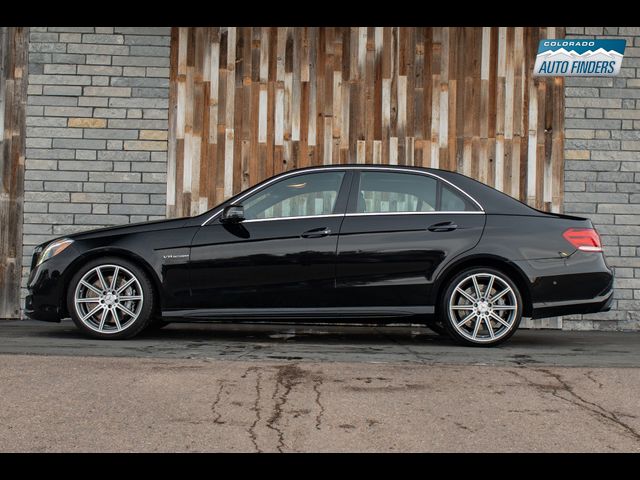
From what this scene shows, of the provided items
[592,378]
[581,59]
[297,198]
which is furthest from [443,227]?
[581,59]

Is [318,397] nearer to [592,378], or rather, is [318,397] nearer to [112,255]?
[592,378]

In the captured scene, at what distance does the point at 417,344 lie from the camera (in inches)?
309

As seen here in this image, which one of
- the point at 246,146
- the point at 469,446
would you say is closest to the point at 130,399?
the point at 469,446

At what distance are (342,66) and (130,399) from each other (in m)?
6.36

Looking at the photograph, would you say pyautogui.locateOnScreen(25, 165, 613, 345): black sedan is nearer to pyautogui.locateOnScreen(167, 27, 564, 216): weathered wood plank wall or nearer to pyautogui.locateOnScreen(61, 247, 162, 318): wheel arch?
pyautogui.locateOnScreen(61, 247, 162, 318): wheel arch

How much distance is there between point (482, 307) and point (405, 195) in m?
1.14

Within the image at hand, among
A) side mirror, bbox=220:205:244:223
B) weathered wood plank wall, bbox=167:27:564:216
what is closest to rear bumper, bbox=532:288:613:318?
side mirror, bbox=220:205:244:223

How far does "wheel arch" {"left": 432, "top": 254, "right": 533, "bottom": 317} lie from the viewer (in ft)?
24.6

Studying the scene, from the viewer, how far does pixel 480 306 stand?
7516 millimetres

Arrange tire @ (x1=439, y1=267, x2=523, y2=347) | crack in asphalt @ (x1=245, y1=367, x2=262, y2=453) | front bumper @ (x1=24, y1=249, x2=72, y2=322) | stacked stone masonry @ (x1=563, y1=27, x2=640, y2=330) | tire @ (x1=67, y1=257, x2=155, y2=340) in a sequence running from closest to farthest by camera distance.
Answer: crack in asphalt @ (x1=245, y1=367, x2=262, y2=453) < tire @ (x1=439, y1=267, x2=523, y2=347) < tire @ (x1=67, y1=257, x2=155, y2=340) < front bumper @ (x1=24, y1=249, x2=72, y2=322) < stacked stone masonry @ (x1=563, y1=27, x2=640, y2=330)

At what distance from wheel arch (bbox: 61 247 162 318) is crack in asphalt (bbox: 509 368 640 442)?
3.08m

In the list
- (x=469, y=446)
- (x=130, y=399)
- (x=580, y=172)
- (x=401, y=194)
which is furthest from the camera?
(x=580, y=172)

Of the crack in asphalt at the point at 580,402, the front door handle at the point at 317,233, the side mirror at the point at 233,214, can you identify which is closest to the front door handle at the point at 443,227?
the front door handle at the point at 317,233
